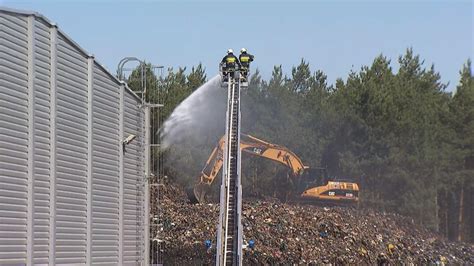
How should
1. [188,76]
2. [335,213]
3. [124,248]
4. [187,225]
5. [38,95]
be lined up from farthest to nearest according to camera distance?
[188,76], [335,213], [187,225], [124,248], [38,95]

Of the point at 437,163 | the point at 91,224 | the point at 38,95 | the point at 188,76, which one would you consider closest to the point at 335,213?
the point at 437,163

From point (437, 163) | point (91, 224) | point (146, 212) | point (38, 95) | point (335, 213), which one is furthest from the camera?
point (437, 163)

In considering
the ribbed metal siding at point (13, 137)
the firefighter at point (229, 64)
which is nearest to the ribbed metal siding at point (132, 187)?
the ribbed metal siding at point (13, 137)

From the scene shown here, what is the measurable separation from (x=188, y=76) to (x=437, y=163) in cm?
2113

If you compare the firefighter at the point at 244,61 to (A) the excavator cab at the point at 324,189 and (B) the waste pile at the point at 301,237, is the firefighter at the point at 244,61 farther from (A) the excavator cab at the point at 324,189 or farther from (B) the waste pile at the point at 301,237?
(A) the excavator cab at the point at 324,189

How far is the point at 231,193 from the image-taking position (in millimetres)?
32656

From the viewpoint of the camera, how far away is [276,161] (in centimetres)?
5466

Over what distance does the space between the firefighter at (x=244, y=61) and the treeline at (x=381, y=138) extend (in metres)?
19.5

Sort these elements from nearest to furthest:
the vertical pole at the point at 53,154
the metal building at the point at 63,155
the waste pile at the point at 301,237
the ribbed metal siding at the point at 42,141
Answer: the metal building at the point at 63,155
the ribbed metal siding at the point at 42,141
the vertical pole at the point at 53,154
the waste pile at the point at 301,237

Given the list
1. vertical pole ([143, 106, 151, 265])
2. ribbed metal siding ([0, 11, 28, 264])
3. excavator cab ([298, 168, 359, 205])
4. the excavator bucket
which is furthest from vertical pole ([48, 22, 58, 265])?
excavator cab ([298, 168, 359, 205])

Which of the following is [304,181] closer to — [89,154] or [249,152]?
[249,152]

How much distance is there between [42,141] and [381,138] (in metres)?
43.5

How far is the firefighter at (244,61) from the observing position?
37156mm

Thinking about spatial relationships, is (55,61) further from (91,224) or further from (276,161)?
(276,161)
